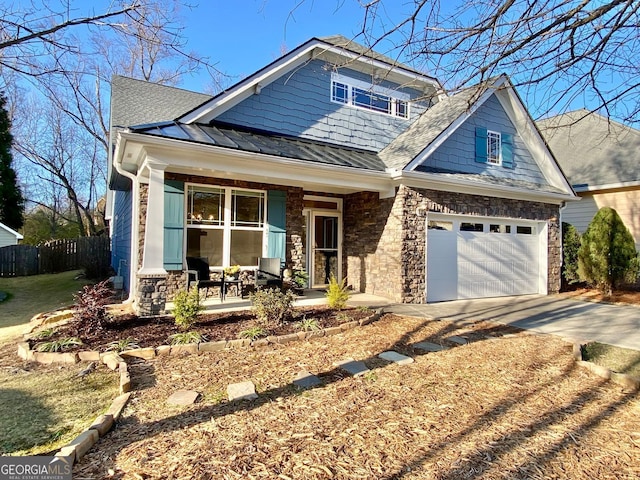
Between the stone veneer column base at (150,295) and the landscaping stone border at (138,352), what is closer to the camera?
the landscaping stone border at (138,352)

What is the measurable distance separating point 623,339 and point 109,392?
700cm

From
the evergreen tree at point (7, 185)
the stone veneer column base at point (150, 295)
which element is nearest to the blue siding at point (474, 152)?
the stone veneer column base at point (150, 295)

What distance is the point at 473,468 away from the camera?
2271 mm

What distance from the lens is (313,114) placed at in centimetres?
906

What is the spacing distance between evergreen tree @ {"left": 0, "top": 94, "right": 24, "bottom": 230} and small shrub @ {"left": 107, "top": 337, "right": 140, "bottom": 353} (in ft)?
63.5

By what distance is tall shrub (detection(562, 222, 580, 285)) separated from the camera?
10844 millimetres

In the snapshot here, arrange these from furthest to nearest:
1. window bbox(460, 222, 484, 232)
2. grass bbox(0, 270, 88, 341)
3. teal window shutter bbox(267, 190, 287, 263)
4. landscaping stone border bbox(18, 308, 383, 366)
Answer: window bbox(460, 222, 484, 232) → teal window shutter bbox(267, 190, 287, 263) → grass bbox(0, 270, 88, 341) → landscaping stone border bbox(18, 308, 383, 366)

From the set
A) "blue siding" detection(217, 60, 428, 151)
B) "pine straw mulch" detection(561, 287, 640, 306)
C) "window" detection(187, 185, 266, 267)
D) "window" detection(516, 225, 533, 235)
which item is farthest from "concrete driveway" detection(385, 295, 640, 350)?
"blue siding" detection(217, 60, 428, 151)

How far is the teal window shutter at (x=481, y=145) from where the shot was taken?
9.77 m

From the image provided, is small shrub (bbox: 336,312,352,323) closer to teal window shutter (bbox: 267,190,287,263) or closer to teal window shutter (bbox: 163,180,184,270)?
teal window shutter (bbox: 267,190,287,263)

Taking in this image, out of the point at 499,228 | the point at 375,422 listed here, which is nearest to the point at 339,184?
the point at 499,228

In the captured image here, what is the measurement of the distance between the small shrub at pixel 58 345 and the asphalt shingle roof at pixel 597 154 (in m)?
12.4

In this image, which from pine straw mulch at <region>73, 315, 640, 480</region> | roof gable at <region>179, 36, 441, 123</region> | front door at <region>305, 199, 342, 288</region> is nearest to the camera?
pine straw mulch at <region>73, 315, 640, 480</region>

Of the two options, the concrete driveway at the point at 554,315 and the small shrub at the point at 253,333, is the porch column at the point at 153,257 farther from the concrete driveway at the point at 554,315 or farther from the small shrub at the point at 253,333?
the concrete driveway at the point at 554,315
